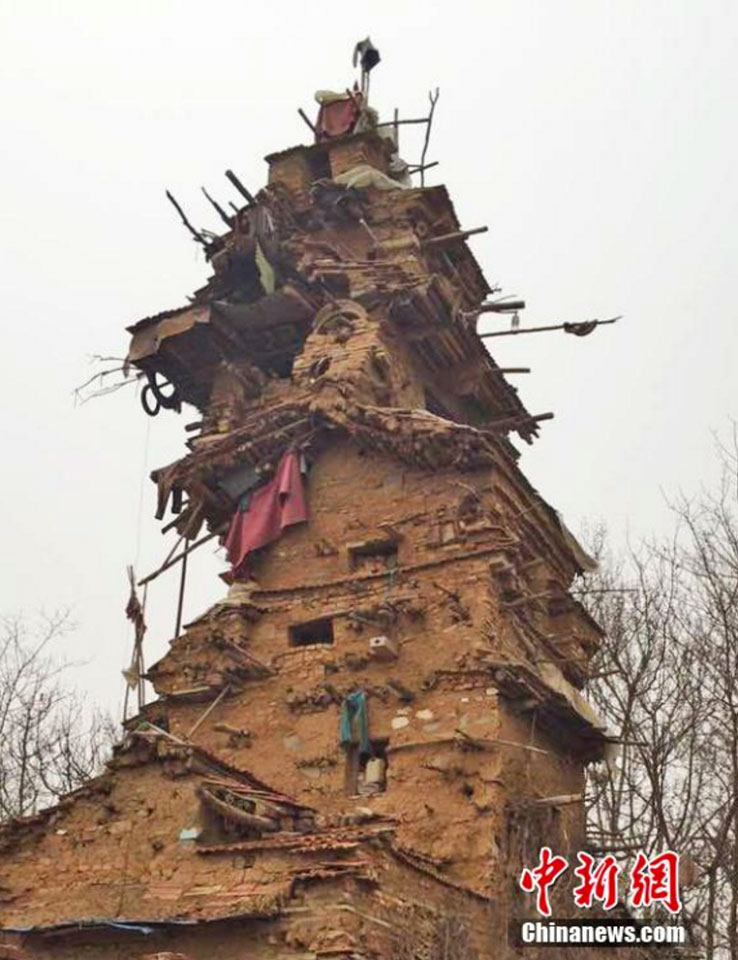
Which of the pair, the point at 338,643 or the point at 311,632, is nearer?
the point at 338,643

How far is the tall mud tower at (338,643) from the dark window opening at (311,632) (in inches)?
1.4

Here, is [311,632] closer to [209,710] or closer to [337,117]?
[209,710]

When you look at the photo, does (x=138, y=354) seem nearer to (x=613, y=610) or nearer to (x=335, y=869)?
(x=613, y=610)

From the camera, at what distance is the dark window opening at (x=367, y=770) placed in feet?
51.8

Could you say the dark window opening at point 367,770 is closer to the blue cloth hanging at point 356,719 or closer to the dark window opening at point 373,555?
the blue cloth hanging at point 356,719

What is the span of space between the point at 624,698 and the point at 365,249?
10.1 meters

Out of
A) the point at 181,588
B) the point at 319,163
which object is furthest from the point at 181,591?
the point at 319,163

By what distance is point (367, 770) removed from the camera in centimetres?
1597

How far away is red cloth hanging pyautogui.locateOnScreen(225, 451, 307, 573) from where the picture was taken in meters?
18.8

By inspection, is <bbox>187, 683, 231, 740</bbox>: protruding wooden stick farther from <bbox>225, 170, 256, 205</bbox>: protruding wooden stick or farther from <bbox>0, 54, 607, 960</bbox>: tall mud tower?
<bbox>225, 170, 256, 205</bbox>: protruding wooden stick

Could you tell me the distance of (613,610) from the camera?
2478 cm

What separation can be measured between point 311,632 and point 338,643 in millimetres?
818

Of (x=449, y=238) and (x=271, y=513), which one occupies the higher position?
(x=449, y=238)

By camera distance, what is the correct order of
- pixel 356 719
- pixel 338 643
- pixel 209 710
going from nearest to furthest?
pixel 356 719
pixel 338 643
pixel 209 710
